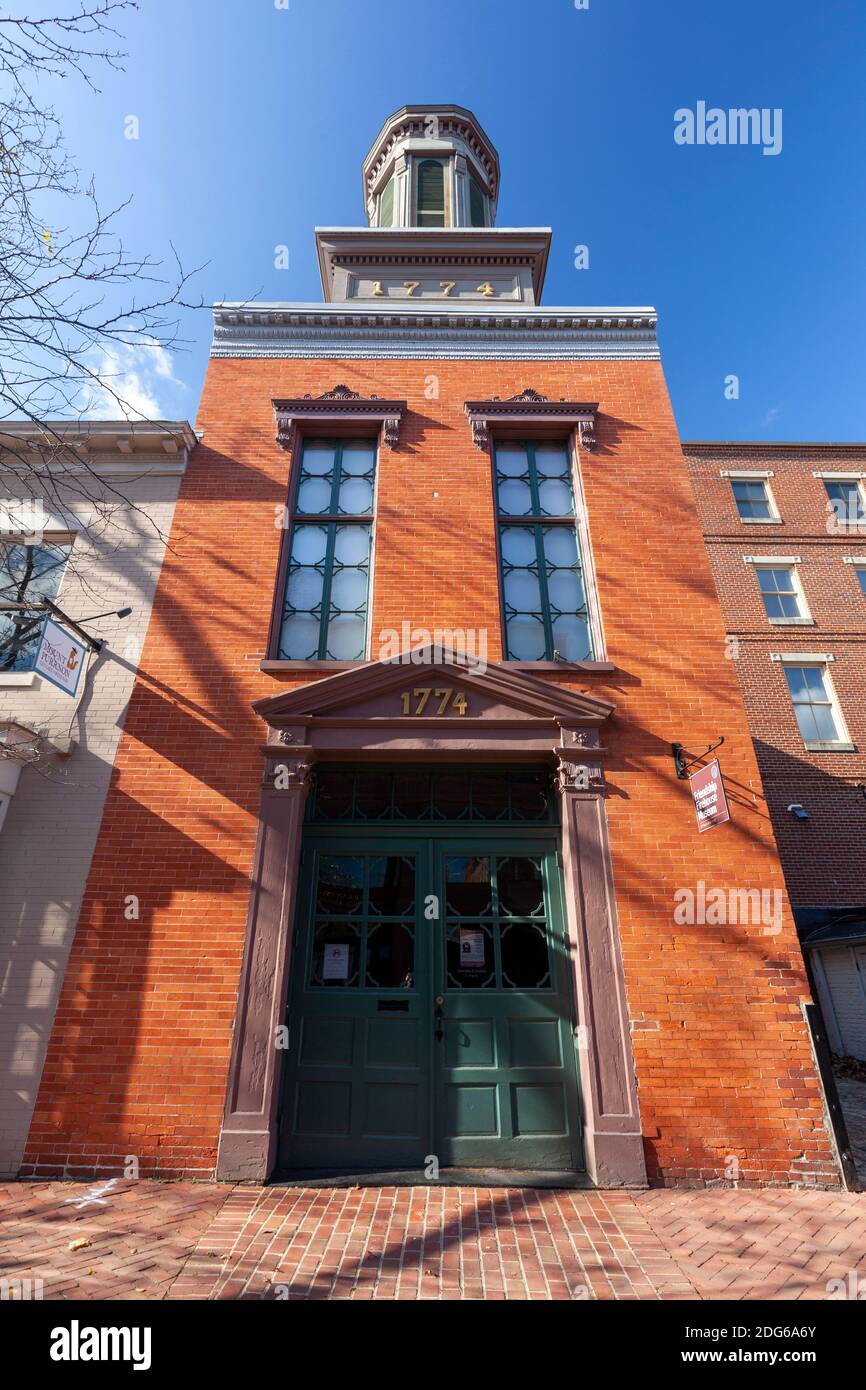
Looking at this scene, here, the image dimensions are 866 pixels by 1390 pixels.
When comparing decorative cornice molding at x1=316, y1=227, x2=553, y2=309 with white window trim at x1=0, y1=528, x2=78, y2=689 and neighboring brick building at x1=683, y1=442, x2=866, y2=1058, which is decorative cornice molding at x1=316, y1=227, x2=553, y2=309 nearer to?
white window trim at x1=0, y1=528, x2=78, y2=689

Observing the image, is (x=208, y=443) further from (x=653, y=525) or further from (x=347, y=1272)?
(x=347, y=1272)

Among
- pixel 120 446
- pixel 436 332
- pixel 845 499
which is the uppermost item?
pixel 845 499

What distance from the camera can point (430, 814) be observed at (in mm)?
6684

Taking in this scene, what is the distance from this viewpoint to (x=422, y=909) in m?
6.31

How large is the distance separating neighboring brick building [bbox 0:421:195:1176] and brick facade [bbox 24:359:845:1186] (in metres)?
0.22

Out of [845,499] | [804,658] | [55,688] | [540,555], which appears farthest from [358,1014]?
[845,499]

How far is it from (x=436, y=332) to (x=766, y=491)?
48.3 ft

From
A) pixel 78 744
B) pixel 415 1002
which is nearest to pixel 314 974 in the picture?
pixel 415 1002

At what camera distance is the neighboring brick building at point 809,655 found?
47.0ft

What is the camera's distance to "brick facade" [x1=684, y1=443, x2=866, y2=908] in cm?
1523

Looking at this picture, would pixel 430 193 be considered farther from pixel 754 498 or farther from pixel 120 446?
pixel 754 498

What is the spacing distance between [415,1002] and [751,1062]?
300 cm

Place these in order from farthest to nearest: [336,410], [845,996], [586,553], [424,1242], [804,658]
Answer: [804,658]
[845,996]
[336,410]
[586,553]
[424,1242]

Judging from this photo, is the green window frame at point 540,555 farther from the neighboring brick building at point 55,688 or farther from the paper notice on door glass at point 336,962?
the neighboring brick building at point 55,688
